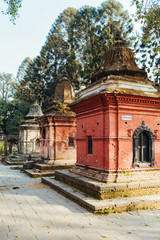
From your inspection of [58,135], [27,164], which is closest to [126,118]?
[58,135]

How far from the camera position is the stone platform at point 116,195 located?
622 centimetres

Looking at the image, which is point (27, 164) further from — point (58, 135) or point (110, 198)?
point (110, 198)

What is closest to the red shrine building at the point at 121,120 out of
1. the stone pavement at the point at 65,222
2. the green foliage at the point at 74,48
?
the stone pavement at the point at 65,222

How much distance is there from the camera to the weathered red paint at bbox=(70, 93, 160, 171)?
24.8 feet

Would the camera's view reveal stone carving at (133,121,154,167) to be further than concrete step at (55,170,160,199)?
Yes

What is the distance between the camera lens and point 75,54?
28016 mm

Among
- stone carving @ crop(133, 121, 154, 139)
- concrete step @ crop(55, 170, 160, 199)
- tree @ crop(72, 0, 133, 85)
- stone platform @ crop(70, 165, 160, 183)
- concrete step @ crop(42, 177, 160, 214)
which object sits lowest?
concrete step @ crop(42, 177, 160, 214)

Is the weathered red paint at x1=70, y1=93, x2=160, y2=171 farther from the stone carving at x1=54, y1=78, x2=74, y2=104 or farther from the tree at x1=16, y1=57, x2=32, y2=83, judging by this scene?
the tree at x1=16, y1=57, x2=32, y2=83

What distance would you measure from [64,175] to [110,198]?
312 cm

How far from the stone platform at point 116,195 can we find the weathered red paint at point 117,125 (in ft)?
2.57

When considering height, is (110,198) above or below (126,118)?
below

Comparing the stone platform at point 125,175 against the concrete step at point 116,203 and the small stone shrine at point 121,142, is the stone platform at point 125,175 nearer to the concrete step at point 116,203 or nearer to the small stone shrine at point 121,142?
the small stone shrine at point 121,142

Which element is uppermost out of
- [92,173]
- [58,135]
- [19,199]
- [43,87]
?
[43,87]

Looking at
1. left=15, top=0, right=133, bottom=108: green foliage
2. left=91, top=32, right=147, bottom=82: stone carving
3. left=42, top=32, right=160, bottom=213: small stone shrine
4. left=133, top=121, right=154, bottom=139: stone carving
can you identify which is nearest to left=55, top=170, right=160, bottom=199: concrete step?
left=42, top=32, right=160, bottom=213: small stone shrine
